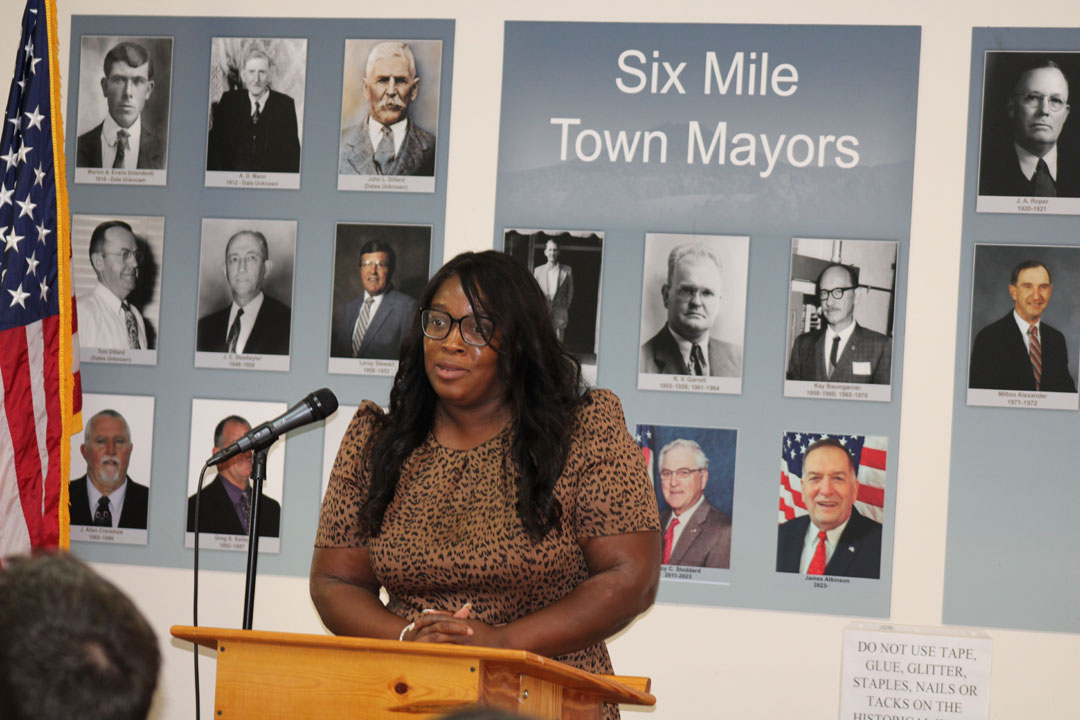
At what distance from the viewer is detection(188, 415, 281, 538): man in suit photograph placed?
4246 mm

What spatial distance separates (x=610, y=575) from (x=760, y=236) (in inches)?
65.1

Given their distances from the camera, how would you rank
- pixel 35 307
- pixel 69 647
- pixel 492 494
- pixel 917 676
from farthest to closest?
pixel 35 307 → pixel 917 676 → pixel 492 494 → pixel 69 647

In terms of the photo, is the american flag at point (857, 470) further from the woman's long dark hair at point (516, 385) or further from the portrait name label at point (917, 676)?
the woman's long dark hair at point (516, 385)

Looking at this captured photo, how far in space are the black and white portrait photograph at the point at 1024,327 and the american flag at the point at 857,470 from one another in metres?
A: 0.35

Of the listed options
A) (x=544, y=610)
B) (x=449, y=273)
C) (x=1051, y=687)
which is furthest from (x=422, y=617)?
(x=1051, y=687)

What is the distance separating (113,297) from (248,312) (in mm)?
511

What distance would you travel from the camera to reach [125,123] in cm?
437

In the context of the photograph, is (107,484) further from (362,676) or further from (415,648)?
(415,648)

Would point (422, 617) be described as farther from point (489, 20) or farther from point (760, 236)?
point (489, 20)

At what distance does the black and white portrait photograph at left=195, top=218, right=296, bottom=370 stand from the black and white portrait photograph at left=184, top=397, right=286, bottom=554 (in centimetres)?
16

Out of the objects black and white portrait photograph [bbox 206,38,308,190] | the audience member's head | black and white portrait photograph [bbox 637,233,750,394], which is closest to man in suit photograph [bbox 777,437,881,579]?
black and white portrait photograph [bbox 637,233,750,394]

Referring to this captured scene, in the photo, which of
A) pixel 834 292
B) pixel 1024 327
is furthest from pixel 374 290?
pixel 1024 327

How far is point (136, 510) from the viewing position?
14.1 feet

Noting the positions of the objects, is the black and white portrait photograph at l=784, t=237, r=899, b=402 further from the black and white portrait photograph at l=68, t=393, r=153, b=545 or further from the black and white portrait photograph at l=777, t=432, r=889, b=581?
the black and white portrait photograph at l=68, t=393, r=153, b=545
